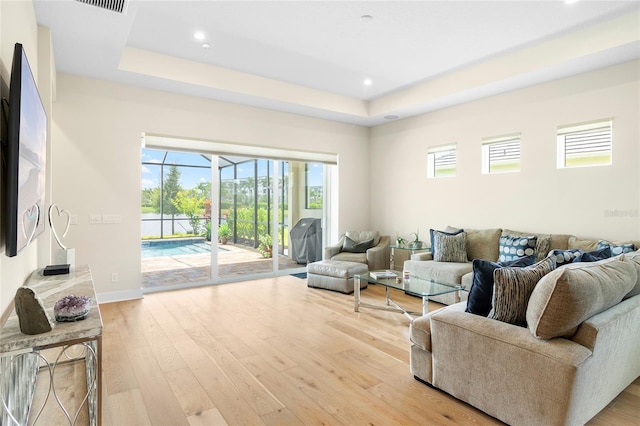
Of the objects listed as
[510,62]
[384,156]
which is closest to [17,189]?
[510,62]

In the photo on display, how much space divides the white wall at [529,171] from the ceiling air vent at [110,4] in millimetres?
4609

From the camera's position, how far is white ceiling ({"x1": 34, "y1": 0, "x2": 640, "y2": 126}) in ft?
10.8

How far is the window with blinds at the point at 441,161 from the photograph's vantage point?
5824 millimetres

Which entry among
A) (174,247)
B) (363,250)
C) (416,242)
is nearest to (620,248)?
(416,242)

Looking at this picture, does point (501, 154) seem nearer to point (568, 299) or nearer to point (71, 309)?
point (568, 299)

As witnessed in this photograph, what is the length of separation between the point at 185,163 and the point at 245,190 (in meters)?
1.07

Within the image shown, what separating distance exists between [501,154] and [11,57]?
5.37 metres

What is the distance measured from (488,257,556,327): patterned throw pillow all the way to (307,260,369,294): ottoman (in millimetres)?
2936

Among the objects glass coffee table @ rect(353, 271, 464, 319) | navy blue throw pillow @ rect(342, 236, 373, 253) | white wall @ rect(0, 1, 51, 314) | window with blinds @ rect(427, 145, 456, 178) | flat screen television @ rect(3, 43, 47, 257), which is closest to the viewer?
flat screen television @ rect(3, 43, 47, 257)

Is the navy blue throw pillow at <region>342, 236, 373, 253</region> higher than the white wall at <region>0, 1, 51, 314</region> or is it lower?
lower

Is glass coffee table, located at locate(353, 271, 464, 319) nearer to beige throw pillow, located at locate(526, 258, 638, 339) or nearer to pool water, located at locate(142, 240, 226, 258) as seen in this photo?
beige throw pillow, located at locate(526, 258, 638, 339)

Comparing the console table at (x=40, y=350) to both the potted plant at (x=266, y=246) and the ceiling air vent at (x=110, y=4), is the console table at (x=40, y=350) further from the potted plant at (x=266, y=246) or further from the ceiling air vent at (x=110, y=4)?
the potted plant at (x=266, y=246)

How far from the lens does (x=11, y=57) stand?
1970mm

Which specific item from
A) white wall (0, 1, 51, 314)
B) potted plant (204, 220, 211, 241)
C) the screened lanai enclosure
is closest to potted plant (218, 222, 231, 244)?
the screened lanai enclosure
